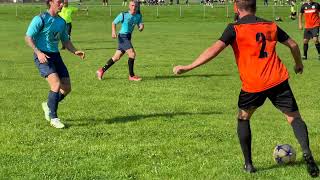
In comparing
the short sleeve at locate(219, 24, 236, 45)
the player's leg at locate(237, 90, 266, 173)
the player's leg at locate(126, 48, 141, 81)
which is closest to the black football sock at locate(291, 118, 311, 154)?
the player's leg at locate(237, 90, 266, 173)

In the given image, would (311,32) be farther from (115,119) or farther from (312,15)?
(115,119)

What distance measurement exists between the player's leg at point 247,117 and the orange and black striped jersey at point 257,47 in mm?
113

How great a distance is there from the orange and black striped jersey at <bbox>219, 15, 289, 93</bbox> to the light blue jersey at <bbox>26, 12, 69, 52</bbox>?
4188 millimetres

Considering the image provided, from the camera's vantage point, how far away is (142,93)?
529 inches

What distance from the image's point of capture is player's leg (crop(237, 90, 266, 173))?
6.48m

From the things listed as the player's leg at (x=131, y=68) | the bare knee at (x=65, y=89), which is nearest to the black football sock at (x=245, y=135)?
the bare knee at (x=65, y=89)

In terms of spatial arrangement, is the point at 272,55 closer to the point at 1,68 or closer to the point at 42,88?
the point at 42,88

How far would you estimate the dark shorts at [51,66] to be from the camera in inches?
375

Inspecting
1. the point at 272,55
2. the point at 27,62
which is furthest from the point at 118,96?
the point at 27,62

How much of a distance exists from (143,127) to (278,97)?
3590mm

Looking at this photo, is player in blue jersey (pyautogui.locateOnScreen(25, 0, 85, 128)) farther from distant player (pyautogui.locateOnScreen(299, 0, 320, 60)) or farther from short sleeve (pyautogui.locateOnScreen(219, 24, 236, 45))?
distant player (pyautogui.locateOnScreen(299, 0, 320, 60))

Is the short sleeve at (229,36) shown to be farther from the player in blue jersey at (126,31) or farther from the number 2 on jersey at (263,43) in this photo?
the player in blue jersey at (126,31)

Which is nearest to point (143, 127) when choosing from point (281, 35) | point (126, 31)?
point (281, 35)

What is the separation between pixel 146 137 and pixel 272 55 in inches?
123
